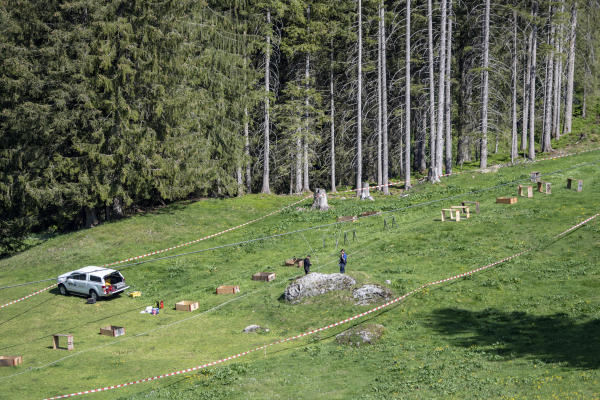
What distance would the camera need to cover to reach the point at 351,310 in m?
24.2

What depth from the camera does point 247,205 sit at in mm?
46562

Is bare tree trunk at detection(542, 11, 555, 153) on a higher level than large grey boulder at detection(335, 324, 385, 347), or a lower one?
higher

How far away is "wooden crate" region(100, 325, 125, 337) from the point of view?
82.4 feet

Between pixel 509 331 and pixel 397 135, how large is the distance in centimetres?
4290

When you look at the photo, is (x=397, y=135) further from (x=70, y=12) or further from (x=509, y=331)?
(x=509, y=331)

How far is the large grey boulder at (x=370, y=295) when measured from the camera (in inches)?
966

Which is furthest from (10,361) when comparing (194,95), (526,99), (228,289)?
(526,99)

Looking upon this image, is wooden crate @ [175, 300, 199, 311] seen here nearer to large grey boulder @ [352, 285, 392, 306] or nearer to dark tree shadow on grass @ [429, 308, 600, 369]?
large grey boulder @ [352, 285, 392, 306]

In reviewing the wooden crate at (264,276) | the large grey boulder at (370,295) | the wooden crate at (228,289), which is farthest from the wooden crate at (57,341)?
the large grey boulder at (370,295)

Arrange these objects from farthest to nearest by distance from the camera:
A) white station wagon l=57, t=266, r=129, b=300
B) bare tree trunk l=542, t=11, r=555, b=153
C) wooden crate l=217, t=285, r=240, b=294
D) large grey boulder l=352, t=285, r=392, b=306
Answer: bare tree trunk l=542, t=11, r=555, b=153, white station wagon l=57, t=266, r=129, b=300, wooden crate l=217, t=285, r=240, b=294, large grey boulder l=352, t=285, r=392, b=306

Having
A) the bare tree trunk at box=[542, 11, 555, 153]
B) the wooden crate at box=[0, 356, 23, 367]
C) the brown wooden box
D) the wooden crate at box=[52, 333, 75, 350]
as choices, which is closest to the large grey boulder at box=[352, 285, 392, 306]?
the wooden crate at box=[52, 333, 75, 350]

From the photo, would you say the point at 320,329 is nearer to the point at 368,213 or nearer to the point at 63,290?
the point at 368,213

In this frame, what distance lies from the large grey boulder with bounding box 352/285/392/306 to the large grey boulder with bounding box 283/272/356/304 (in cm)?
84

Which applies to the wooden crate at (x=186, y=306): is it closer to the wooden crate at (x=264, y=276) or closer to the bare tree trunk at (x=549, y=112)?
the wooden crate at (x=264, y=276)
